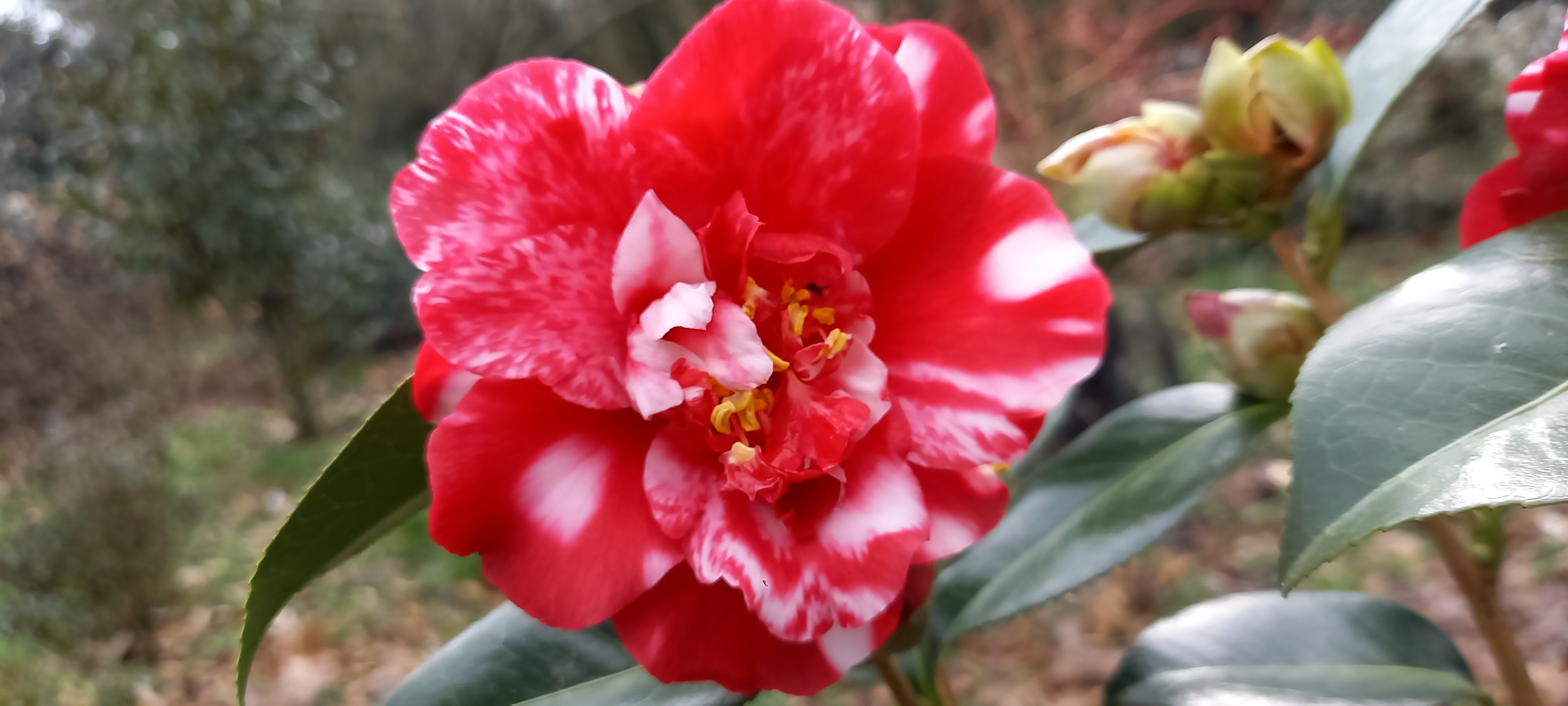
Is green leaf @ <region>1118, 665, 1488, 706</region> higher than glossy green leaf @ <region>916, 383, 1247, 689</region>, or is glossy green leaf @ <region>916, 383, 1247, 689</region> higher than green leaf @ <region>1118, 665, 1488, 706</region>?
glossy green leaf @ <region>916, 383, 1247, 689</region>

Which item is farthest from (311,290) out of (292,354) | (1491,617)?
(1491,617)

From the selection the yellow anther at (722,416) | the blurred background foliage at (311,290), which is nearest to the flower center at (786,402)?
the yellow anther at (722,416)

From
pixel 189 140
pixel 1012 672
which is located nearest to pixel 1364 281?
pixel 1012 672

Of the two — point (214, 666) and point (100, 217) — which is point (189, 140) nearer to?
point (100, 217)

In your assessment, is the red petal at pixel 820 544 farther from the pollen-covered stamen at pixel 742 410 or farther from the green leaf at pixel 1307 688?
the green leaf at pixel 1307 688

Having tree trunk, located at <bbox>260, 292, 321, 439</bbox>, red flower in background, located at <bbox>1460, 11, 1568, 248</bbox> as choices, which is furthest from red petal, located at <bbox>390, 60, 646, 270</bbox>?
tree trunk, located at <bbox>260, 292, 321, 439</bbox>

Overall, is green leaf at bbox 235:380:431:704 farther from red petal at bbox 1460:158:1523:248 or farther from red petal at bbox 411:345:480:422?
red petal at bbox 1460:158:1523:248
